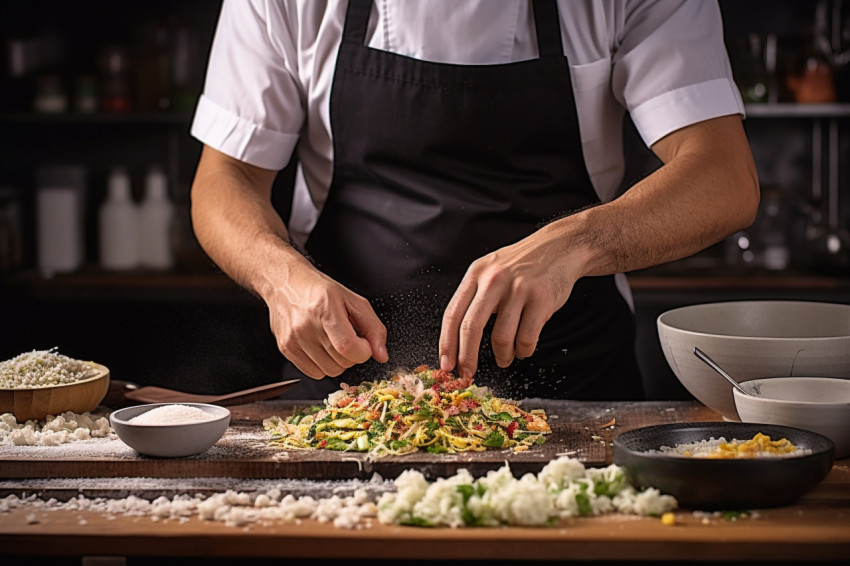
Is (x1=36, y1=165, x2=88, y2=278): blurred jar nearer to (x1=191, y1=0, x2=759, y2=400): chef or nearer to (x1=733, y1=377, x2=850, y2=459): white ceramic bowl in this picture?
(x1=191, y1=0, x2=759, y2=400): chef

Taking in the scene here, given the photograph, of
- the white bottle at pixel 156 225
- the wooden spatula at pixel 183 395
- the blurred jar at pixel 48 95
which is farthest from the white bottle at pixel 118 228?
the wooden spatula at pixel 183 395

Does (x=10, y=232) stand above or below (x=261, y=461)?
above

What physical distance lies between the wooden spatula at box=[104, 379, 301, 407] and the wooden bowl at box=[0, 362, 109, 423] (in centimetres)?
12

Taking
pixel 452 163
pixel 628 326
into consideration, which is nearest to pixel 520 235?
pixel 452 163

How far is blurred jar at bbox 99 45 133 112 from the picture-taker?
362cm

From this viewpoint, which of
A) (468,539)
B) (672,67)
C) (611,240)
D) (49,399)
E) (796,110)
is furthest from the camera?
(796,110)

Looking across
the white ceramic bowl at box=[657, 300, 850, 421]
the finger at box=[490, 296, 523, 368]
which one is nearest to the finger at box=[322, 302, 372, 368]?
the finger at box=[490, 296, 523, 368]

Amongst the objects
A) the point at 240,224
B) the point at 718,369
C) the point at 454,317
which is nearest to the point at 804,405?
the point at 718,369

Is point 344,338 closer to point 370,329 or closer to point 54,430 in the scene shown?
point 370,329

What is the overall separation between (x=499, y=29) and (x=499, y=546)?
1.23m

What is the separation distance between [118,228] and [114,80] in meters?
0.53

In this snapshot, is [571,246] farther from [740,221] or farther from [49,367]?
[49,367]

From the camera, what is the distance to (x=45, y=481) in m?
1.44

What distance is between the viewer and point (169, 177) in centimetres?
390
